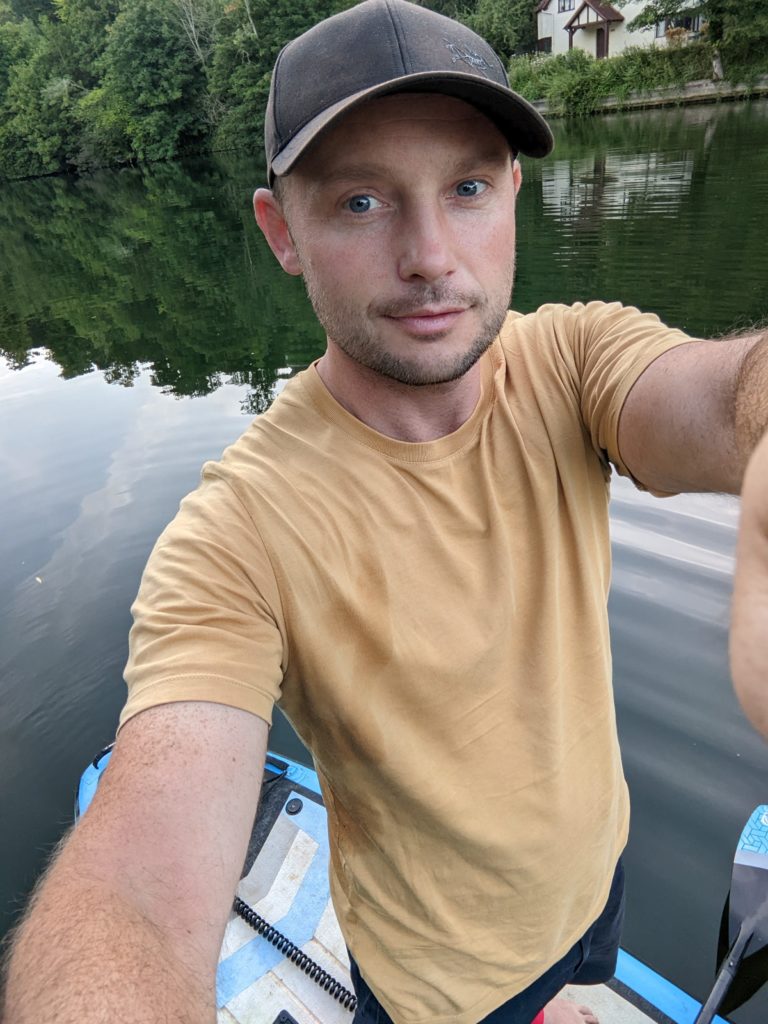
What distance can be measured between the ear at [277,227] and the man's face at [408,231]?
122mm

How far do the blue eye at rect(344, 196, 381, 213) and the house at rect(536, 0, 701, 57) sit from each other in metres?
37.2

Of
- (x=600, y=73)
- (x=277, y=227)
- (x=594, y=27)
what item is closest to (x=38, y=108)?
(x=594, y=27)

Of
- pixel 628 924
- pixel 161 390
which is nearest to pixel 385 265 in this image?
pixel 628 924

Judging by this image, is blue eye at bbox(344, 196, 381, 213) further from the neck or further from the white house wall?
the white house wall

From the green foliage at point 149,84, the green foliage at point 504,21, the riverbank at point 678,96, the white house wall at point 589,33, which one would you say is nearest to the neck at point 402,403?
the riverbank at point 678,96

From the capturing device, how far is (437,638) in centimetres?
127

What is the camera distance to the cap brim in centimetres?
121

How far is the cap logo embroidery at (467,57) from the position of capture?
1.33 meters

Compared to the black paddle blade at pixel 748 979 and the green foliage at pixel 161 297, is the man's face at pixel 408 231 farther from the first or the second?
the green foliage at pixel 161 297

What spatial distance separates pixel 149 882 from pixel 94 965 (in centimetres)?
12

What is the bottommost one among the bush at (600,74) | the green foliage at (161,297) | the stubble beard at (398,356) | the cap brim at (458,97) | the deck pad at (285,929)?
the green foliage at (161,297)

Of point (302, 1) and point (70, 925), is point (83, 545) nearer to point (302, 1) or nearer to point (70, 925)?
point (70, 925)

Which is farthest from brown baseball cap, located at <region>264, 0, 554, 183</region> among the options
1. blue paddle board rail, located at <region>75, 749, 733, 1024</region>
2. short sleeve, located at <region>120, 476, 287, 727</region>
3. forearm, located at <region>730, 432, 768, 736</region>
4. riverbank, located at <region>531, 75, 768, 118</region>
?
riverbank, located at <region>531, 75, 768, 118</region>

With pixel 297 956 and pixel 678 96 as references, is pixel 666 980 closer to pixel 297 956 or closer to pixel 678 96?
pixel 297 956
